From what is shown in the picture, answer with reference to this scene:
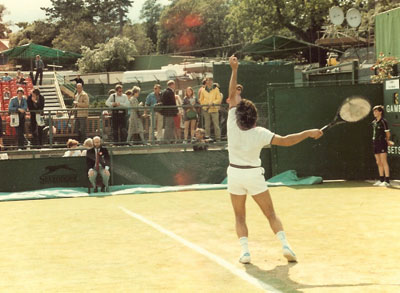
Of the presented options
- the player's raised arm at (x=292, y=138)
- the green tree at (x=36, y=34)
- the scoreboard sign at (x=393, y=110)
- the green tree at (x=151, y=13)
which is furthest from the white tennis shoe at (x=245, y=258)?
the green tree at (x=151, y=13)

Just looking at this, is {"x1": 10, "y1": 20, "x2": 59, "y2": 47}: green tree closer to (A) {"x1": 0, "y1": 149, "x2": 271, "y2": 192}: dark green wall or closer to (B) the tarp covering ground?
(A) {"x1": 0, "y1": 149, "x2": 271, "y2": 192}: dark green wall

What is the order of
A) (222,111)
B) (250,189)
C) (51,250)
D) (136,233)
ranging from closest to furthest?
(250,189) < (51,250) < (136,233) < (222,111)

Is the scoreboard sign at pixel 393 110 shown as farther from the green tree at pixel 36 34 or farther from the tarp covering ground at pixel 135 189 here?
the green tree at pixel 36 34

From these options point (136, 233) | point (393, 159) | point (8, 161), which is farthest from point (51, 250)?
point (393, 159)

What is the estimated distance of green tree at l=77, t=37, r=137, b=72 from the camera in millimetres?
62219

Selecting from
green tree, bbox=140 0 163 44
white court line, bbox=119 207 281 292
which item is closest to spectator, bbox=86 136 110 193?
white court line, bbox=119 207 281 292

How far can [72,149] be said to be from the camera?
62.2ft

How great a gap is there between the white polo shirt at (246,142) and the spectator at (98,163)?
1026cm

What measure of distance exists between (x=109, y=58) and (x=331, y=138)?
150 ft

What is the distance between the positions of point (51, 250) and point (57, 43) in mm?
77186

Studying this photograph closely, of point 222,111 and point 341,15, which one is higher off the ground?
point 341,15

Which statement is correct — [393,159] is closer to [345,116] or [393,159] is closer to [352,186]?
[352,186]

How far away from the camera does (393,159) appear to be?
18.3m

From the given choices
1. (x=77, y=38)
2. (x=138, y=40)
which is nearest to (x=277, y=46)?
(x=77, y=38)
